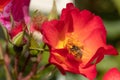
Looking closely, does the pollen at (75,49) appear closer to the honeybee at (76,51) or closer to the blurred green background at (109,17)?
the honeybee at (76,51)

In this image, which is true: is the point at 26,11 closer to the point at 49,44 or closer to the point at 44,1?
the point at 49,44

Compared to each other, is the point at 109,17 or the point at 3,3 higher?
the point at 3,3

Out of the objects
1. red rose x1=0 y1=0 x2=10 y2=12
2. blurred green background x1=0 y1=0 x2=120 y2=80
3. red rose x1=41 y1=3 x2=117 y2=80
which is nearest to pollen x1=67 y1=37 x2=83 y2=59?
red rose x1=41 y1=3 x2=117 y2=80

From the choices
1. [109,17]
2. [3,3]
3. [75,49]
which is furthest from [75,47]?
[109,17]

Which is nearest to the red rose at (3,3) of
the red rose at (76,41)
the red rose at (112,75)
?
the red rose at (76,41)

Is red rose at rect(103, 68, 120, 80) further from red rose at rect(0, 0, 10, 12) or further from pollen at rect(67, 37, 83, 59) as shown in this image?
red rose at rect(0, 0, 10, 12)

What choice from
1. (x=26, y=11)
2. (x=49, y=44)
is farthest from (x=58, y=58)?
(x=26, y=11)

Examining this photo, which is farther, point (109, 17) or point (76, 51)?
point (109, 17)

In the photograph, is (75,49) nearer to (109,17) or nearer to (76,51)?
(76,51)

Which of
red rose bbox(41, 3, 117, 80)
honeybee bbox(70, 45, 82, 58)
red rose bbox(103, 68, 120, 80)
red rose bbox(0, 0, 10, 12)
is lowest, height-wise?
red rose bbox(103, 68, 120, 80)
